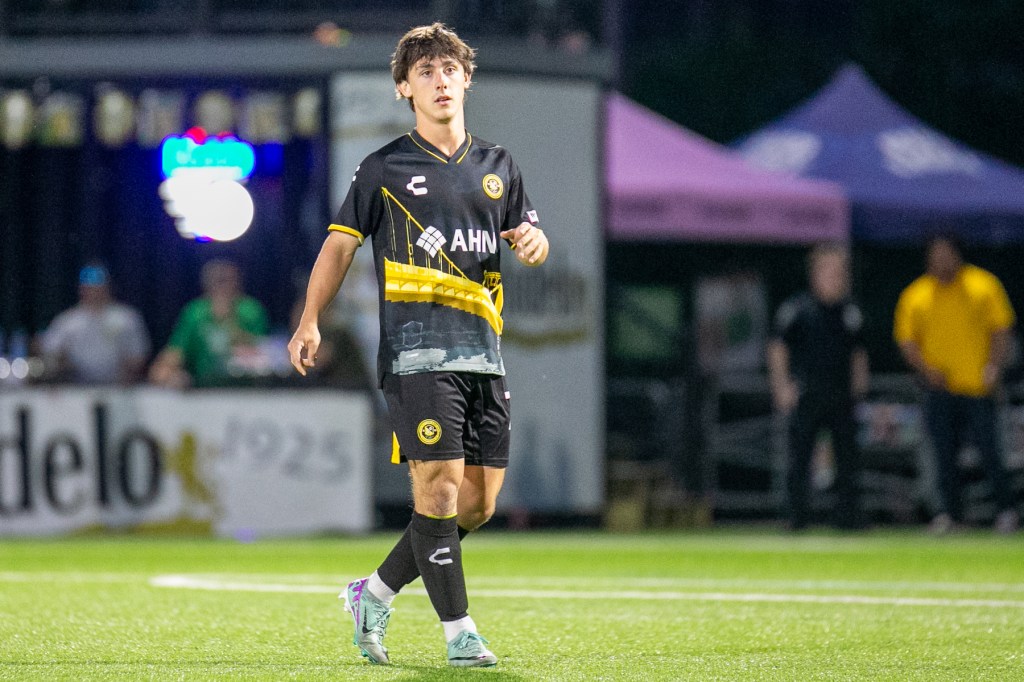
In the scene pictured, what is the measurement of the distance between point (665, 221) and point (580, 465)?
2461 millimetres

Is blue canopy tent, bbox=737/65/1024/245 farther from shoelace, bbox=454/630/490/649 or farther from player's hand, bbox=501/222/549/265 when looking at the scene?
shoelace, bbox=454/630/490/649

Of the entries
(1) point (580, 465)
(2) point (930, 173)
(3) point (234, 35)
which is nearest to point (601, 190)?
(1) point (580, 465)

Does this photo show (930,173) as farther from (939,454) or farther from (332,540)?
(332,540)

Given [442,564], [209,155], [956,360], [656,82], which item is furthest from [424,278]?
[656,82]

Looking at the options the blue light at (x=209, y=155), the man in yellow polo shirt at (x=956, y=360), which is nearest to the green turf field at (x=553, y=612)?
the man in yellow polo shirt at (x=956, y=360)

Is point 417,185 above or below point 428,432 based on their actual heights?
above

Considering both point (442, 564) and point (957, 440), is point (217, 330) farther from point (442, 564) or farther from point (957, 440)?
point (442, 564)

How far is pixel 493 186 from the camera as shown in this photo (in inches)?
247

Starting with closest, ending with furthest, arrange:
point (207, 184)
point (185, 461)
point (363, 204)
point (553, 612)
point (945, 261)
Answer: point (363, 204) → point (553, 612) → point (185, 461) → point (945, 261) → point (207, 184)

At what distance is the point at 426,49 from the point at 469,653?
1991 mm

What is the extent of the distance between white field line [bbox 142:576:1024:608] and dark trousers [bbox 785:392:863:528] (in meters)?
5.34

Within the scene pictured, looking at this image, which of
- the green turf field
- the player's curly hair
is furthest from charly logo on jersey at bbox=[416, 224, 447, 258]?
the green turf field

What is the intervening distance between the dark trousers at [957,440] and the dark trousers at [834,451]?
607mm

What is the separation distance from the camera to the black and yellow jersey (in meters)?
6.12
